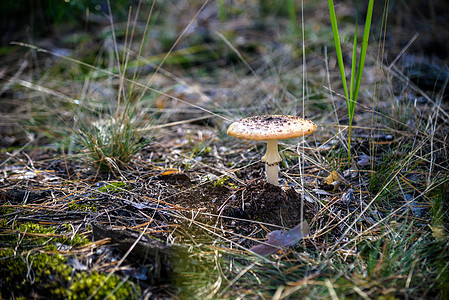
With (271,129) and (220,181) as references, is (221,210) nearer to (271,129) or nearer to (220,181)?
(220,181)

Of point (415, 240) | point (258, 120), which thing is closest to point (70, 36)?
point (258, 120)

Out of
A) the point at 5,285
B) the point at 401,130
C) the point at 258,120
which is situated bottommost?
the point at 5,285

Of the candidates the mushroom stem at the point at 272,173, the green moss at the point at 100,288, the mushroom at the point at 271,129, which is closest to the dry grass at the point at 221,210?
the green moss at the point at 100,288

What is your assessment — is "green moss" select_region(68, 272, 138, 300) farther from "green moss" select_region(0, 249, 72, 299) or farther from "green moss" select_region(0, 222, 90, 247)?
"green moss" select_region(0, 222, 90, 247)

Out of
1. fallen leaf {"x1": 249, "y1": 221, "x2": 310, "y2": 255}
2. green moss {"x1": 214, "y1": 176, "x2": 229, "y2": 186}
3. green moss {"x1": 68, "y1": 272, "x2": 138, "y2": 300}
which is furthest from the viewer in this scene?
green moss {"x1": 214, "y1": 176, "x2": 229, "y2": 186}

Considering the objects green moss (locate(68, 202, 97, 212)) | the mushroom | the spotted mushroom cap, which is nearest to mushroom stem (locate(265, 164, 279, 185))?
the mushroom

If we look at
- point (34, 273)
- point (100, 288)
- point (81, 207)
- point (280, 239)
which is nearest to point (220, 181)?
point (280, 239)

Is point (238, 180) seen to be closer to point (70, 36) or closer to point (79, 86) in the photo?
point (79, 86)
